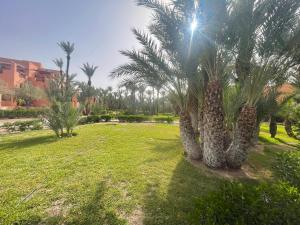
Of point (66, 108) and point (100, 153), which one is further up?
point (66, 108)

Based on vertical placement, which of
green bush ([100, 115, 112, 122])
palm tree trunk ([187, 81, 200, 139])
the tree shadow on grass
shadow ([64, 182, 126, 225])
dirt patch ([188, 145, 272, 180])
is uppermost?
palm tree trunk ([187, 81, 200, 139])

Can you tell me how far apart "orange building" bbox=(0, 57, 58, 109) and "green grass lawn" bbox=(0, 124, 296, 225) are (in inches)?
1269

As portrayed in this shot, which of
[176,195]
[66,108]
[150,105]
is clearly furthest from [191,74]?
[150,105]

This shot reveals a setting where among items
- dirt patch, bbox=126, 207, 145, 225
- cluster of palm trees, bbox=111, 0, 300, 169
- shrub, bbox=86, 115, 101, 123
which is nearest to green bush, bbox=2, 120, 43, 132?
shrub, bbox=86, 115, 101, 123

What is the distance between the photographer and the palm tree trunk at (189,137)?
7.33 m

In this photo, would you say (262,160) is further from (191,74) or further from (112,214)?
(112,214)

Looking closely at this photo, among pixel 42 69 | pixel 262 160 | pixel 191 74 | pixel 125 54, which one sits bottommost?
pixel 262 160

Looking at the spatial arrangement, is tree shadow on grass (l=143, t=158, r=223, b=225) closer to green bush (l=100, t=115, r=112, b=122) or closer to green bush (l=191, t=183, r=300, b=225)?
green bush (l=191, t=183, r=300, b=225)

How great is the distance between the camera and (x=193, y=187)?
4.89m

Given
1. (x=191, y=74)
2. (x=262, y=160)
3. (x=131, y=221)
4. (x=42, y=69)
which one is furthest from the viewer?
(x=42, y=69)

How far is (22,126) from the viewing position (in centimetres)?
1445

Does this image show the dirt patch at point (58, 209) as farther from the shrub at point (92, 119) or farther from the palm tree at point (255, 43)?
the shrub at point (92, 119)

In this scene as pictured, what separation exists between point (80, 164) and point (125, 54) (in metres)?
4.47

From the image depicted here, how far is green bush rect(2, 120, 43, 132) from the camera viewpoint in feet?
46.2
